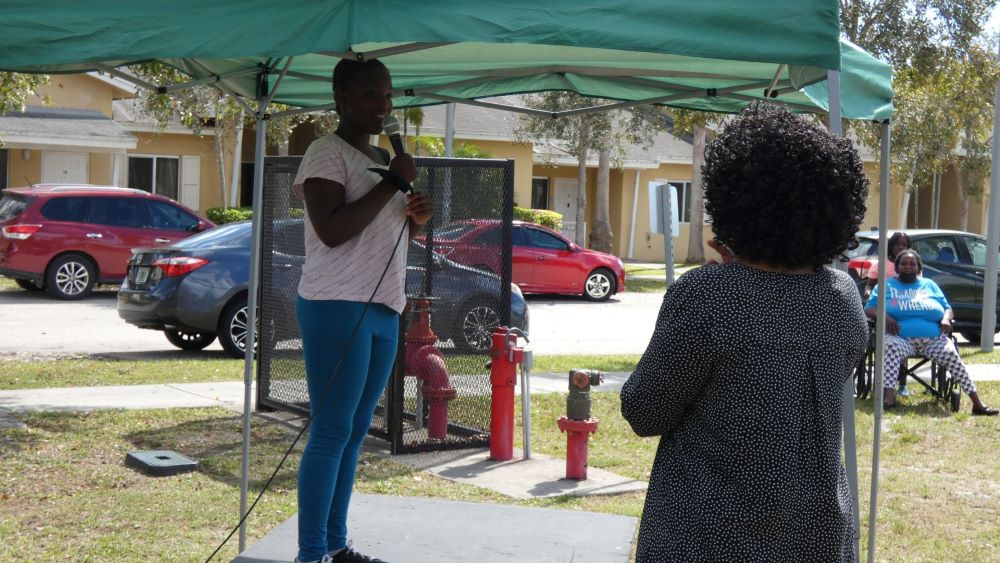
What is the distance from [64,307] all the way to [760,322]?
54.9ft

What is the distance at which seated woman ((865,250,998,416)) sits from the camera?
10.2 m

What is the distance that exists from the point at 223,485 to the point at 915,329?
646cm

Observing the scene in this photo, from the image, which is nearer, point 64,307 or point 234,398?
point 234,398

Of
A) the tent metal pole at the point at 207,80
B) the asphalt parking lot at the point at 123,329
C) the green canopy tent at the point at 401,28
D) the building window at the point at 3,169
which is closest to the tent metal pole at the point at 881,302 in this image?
the green canopy tent at the point at 401,28

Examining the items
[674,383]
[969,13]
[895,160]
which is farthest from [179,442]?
[895,160]

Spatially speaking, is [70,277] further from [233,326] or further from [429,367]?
[429,367]

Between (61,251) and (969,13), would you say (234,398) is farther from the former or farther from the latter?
(969,13)

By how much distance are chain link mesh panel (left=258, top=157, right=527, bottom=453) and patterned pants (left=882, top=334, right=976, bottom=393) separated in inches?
161

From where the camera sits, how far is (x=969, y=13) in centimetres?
2470

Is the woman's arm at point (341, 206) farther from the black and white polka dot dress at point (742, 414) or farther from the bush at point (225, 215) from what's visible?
the bush at point (225, 215)

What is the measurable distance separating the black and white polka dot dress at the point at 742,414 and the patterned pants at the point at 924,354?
8.02 meters

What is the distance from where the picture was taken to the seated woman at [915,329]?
10242 millimetres

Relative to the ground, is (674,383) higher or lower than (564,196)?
lower

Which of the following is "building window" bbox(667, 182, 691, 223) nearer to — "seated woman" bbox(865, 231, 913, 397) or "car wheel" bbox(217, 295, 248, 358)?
"seated woman" bbox(865, 231, 913, 397)
